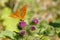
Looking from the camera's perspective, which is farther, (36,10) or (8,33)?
(36,10)

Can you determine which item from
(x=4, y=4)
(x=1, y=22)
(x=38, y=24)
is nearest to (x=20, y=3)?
(x=4, y=4)

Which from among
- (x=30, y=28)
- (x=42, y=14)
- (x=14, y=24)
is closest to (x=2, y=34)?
(x=30, y=28)

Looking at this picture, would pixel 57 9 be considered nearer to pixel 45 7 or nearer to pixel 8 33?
pixel 45 7

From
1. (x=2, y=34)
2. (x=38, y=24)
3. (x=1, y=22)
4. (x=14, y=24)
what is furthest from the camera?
(x=1, y=22)

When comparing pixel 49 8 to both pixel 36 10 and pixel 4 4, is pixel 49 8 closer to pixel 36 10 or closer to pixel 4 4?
pixel 36 10

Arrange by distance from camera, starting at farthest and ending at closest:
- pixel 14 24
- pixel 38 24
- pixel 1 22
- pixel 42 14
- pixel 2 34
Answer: pixel 42 14, pixel 1 22, pixel 14 24, pixel 38 24, pixel 2 34

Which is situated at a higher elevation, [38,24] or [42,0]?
[42,0]

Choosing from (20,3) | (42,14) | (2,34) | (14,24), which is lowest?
→ (2,34)

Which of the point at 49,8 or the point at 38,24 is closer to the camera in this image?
the point at 38,24

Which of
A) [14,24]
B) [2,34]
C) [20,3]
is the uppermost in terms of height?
[20,3]
